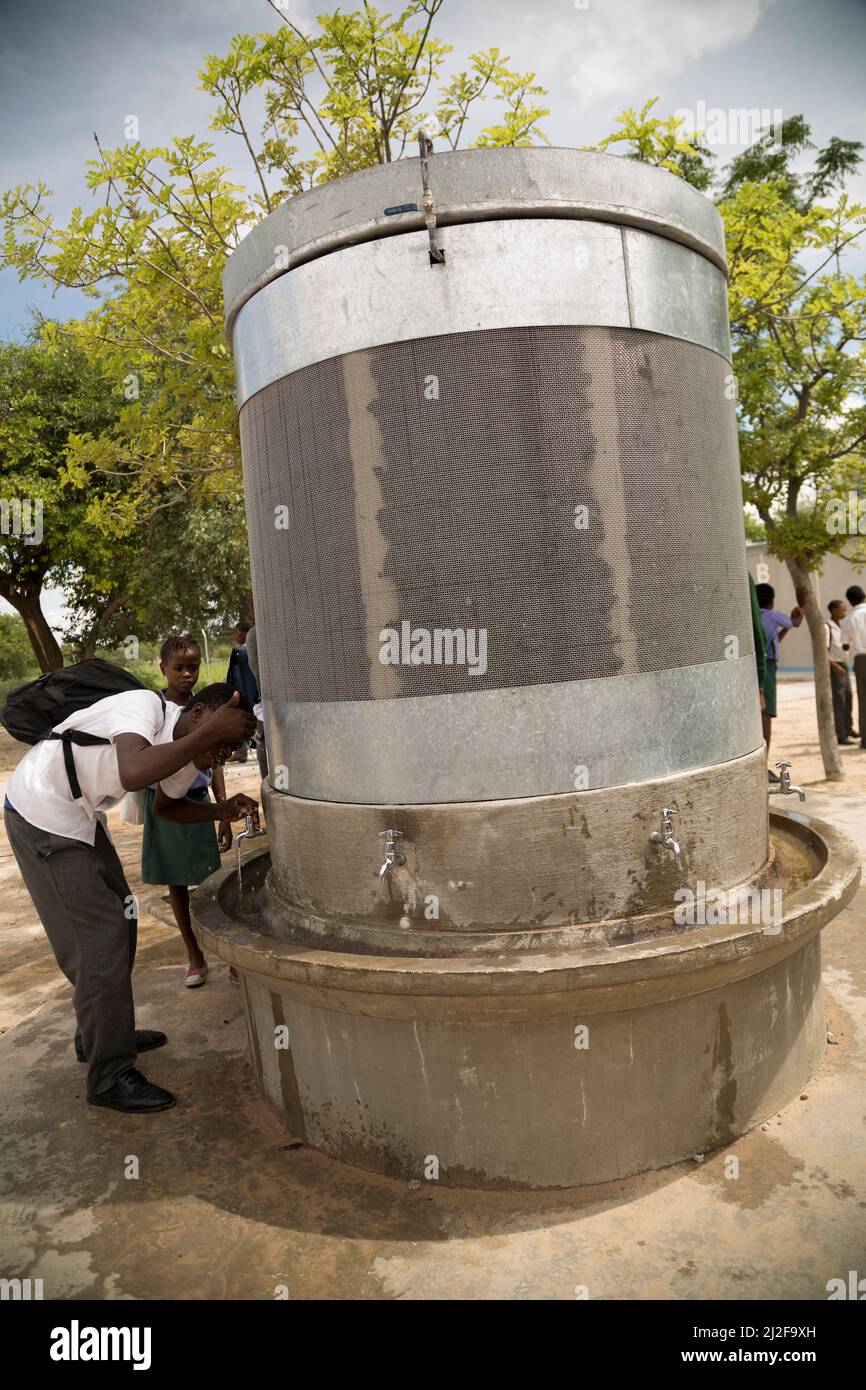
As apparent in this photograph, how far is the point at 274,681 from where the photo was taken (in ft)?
12.8

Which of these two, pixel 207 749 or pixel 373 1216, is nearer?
pixel 373 1216

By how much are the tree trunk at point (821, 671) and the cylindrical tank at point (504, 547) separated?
678 centimetres

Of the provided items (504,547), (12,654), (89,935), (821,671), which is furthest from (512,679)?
(12,654)

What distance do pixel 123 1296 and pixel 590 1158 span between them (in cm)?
148

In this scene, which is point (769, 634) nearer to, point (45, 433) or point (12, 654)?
point (45, 433)

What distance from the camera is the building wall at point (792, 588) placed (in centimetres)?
2641

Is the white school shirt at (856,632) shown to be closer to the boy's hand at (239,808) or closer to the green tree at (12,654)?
the boy's hand at (239,808)

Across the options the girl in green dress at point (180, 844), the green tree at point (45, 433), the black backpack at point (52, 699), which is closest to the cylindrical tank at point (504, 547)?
the black backpack at point (52, 699)

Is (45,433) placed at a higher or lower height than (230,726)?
higher

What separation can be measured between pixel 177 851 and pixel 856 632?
31.6ft

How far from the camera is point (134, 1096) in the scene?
3.95 meters

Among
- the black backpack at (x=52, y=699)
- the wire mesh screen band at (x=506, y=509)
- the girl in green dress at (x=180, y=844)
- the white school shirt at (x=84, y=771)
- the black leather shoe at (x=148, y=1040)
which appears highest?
the wire mesh screen band at (x=506, y=509)

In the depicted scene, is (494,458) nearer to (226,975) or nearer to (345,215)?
(345,215)
